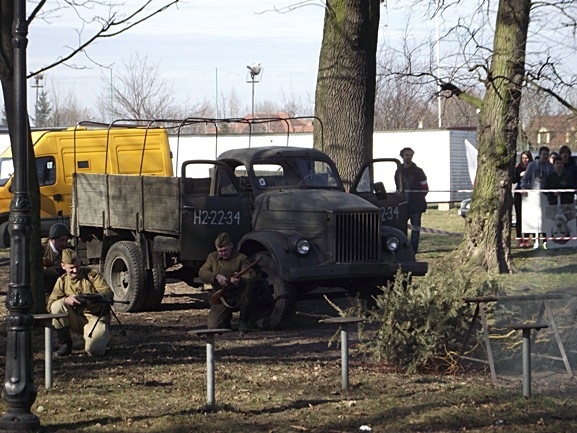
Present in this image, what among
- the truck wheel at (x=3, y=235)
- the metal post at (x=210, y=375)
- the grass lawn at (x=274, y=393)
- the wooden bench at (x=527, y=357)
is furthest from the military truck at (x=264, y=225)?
the truck wheel at (x=3, y=235)

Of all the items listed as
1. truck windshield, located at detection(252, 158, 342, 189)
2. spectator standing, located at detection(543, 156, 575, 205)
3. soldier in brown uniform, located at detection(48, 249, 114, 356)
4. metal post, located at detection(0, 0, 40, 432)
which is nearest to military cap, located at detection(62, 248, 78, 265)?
soldier in brown uniform, located at detection(48, 249, 114, 356)

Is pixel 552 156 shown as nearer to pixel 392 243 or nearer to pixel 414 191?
pixel 414 191

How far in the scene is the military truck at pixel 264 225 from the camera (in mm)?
13070

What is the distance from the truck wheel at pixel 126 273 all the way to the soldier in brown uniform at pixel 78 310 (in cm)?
355

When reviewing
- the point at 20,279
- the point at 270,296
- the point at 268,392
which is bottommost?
the point at 268,392

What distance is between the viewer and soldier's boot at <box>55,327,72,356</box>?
36.5 feet

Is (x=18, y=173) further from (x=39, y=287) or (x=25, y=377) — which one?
(x=39, y=287)

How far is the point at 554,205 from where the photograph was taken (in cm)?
2197

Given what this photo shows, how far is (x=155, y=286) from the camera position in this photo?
583 inches

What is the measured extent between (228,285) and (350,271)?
1.40 m

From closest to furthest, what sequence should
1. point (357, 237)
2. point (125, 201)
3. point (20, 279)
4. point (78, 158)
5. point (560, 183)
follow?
point (20, 279) → point (357, 237) → point (125, 201) → point (560, 183) → point (78, 158)

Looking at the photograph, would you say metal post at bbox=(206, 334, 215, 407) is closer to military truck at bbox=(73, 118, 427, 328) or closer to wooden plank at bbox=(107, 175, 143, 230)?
military truck at bbox=(73, 118, 427, 328)

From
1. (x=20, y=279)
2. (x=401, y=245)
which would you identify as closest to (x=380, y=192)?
(x=401, y=245)

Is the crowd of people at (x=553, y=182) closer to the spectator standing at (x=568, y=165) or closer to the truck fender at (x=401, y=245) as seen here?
the spectator standing at (x=568, y=165)
